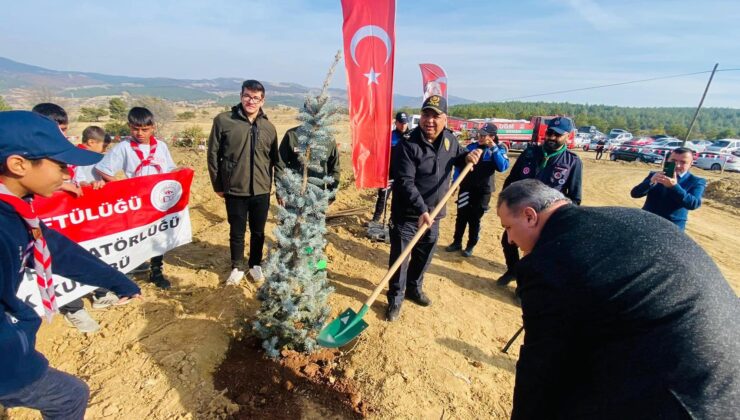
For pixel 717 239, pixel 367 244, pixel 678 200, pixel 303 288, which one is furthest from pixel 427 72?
pixel 717 239

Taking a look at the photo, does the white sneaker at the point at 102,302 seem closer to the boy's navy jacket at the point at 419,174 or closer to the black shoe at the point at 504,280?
the boy's navy jacket at the point at 419,174

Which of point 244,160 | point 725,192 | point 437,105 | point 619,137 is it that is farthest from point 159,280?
point 619,137

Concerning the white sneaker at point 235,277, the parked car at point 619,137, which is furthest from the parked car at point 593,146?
the white sneaker at point 235,277

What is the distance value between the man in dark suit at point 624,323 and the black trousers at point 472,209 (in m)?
4.29

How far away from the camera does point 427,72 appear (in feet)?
25.5

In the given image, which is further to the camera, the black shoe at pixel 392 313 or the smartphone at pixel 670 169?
the smartphone at pixel 670 169

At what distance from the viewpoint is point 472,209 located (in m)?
5.83

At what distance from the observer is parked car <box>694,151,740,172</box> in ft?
65.8

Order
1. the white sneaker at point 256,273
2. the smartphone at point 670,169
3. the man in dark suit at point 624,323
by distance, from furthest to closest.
→ 1. the white sneaker at point 256,273
2. the smartphone at point 670,169
3. the man in dark suit at point 624,323

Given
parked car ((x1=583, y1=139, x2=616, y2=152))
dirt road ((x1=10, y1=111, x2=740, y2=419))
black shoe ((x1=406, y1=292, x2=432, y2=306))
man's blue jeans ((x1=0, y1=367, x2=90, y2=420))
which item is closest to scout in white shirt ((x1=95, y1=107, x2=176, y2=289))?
dirt road ((x1=10, y1=111, x2=740, y2=419))

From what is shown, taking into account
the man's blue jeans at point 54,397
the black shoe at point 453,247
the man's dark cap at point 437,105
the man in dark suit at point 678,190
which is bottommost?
the black shoe at point 453,247

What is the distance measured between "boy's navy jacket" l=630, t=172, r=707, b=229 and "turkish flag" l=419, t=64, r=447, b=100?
13.7ft

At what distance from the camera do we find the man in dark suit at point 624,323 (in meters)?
1.12

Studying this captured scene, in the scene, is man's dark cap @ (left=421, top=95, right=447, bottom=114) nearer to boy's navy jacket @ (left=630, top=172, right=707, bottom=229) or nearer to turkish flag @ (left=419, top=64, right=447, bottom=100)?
boy's navy jacket @ (left=630, top=172, right=707, bottom=229)
